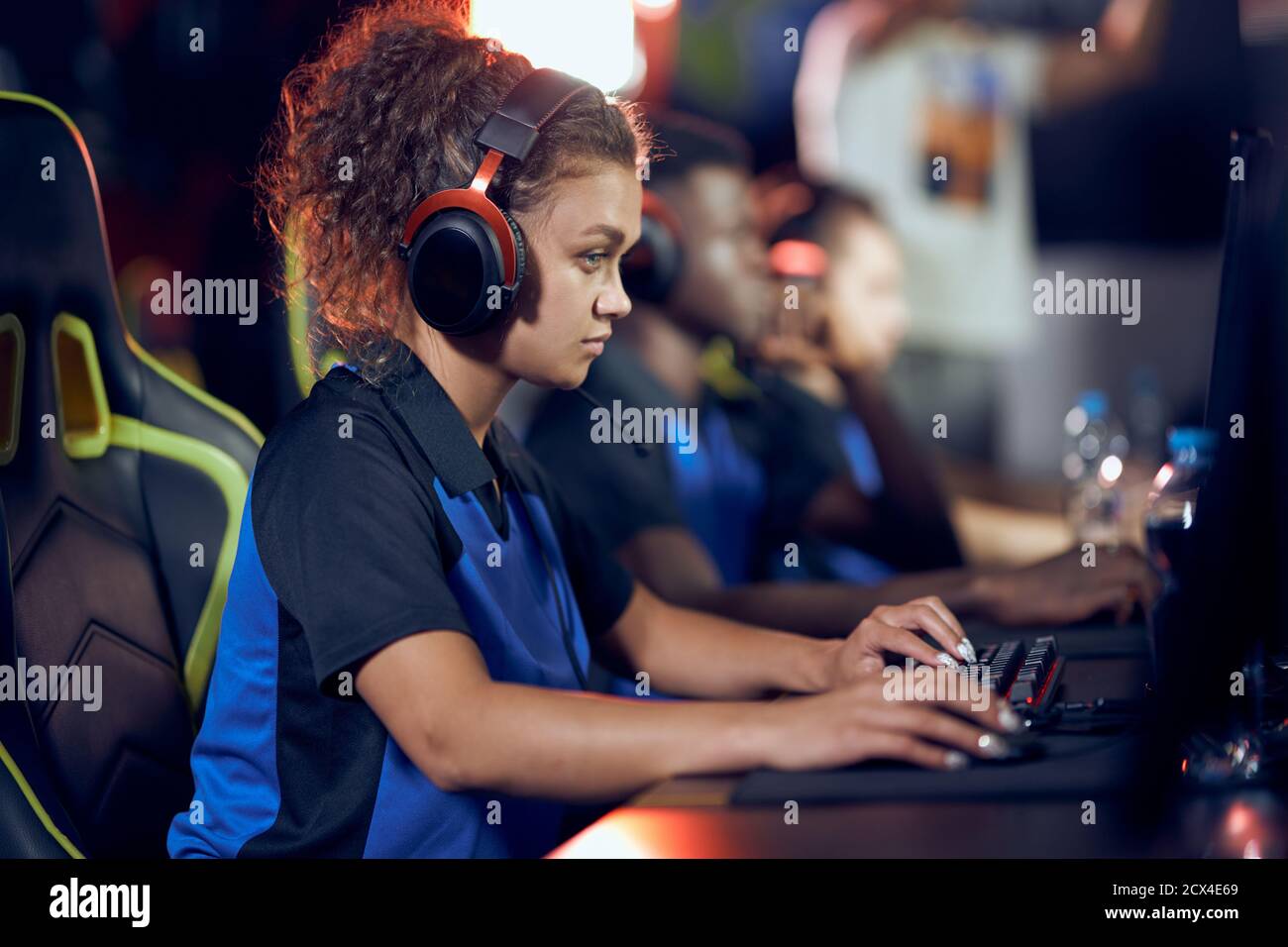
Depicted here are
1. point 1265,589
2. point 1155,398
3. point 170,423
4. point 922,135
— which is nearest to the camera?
point 1265,589

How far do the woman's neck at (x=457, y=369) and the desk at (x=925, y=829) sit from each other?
15.4 inches

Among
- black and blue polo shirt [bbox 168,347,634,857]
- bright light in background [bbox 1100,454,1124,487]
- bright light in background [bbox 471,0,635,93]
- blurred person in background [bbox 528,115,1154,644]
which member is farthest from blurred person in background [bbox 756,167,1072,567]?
black and blue polo shirt [bbox 168,347,634,857]

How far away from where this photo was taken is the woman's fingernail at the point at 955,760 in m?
0.78

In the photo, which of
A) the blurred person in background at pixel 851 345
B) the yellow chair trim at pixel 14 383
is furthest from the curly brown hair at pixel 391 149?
the blurred person in background at pixel 851 345

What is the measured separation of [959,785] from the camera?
79 cm

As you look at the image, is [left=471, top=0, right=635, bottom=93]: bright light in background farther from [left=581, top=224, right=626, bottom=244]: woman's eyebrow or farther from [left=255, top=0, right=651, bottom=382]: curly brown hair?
[left=581, top=224, right=626, bottom=244]: woman's eyebrow

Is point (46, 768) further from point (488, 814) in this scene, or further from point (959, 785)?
point (959, 785)

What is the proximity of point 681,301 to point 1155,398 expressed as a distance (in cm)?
236

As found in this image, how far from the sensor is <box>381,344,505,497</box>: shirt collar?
0.98 meters

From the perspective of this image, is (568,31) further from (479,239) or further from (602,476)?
(479,239)

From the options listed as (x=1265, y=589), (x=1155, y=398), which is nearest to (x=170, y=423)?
(x=1265, y=589)

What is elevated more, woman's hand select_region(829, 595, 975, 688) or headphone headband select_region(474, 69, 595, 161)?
headphone headband select_region(474, 69, 595, 161)

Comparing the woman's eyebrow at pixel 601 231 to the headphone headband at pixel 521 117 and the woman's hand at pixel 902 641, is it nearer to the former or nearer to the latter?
the headphone headband at pixel 521 117

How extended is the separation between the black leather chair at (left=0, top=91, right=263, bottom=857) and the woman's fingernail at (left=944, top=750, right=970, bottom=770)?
66 centimetres
